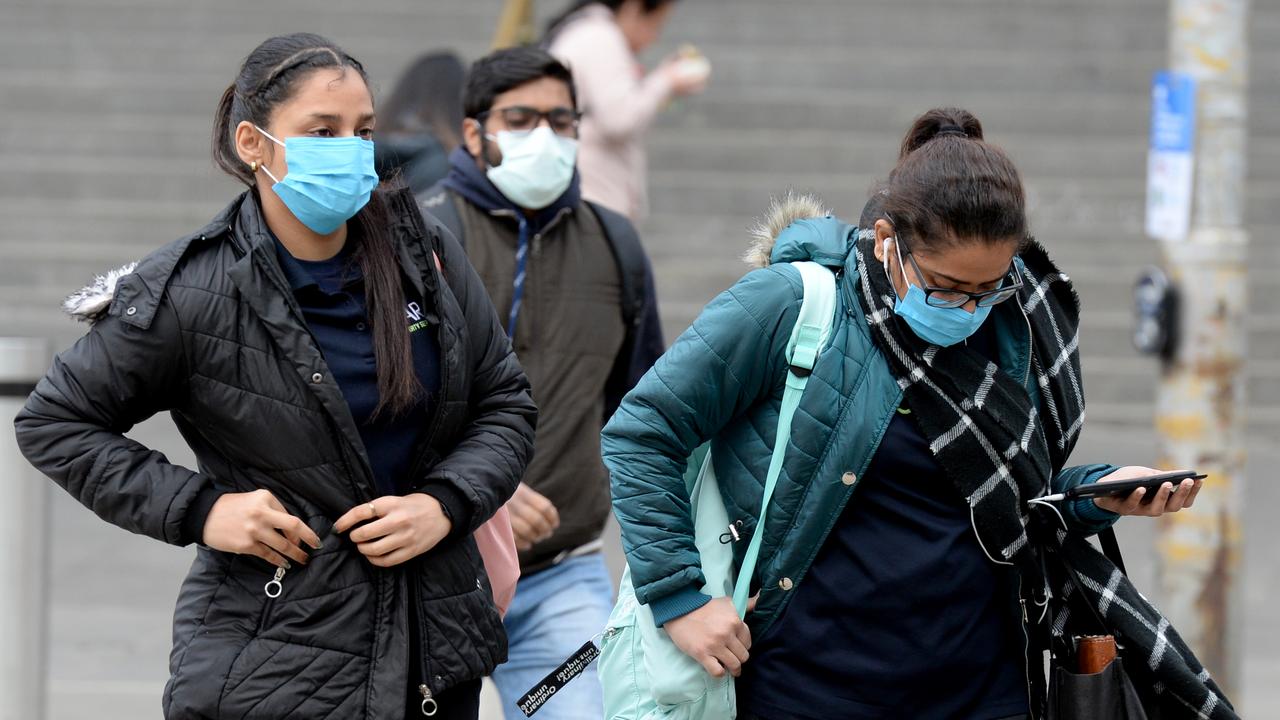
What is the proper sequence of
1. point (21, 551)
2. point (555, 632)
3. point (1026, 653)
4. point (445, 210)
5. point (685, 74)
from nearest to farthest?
point (1026, 653)
point (555, 632)
point (445, 210)
point (21, 551)
point (685, 74)

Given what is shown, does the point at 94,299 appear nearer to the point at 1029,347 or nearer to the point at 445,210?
the point at 445,210

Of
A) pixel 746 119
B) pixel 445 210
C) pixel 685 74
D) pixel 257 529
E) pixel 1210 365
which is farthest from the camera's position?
pixel 746 119

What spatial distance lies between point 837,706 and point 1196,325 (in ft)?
10.1

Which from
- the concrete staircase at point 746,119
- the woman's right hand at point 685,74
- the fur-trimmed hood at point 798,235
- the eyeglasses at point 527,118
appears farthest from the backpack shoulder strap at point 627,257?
the concrete staircase at point 746,119

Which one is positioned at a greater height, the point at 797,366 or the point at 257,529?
the point at 797,366

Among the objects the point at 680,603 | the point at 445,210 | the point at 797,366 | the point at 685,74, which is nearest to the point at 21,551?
the point at 445,210

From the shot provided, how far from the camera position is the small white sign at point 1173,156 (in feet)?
18.0

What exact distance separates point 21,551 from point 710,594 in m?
2.25

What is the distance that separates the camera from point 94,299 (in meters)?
2.78

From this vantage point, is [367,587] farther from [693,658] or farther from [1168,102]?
[1168,102]

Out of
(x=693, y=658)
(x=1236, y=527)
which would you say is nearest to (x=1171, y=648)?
(x=693, y=658)

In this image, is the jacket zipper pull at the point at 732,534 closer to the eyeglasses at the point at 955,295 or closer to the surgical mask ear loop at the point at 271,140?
the eyeglasses at the point at 955,295

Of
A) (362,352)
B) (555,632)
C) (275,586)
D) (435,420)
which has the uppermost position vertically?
(362,352)

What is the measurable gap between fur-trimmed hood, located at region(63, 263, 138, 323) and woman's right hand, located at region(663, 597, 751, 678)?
106cm
